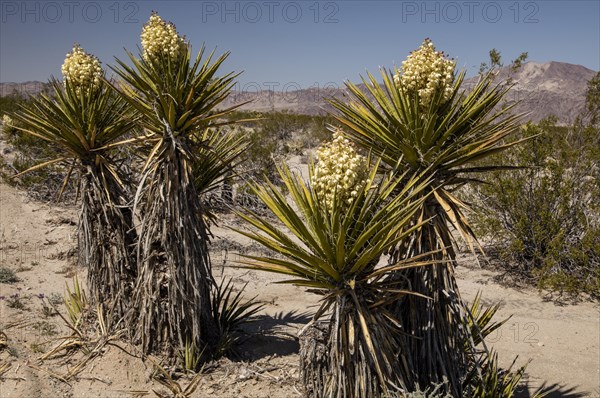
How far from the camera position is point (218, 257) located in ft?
29.0

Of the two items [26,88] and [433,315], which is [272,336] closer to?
[433,315]

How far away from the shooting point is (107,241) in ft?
16.1

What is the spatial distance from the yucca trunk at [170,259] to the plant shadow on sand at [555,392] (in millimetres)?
3306

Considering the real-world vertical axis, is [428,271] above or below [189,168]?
below

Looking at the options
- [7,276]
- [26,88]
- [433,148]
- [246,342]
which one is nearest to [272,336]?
[246,342]

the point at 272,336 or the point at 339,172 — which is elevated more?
the point at 339,172

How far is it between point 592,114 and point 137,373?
30.8 ft

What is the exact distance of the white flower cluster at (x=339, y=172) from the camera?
263 centimetres

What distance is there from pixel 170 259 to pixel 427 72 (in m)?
2.85

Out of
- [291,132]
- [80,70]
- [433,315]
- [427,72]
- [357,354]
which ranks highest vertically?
[291,132]

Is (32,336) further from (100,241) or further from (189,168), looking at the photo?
(189,168)

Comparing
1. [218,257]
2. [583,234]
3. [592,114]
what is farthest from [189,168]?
[592,114]

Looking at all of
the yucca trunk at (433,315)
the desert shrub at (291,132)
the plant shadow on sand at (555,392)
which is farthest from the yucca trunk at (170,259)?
the desert shrub at (291,132)

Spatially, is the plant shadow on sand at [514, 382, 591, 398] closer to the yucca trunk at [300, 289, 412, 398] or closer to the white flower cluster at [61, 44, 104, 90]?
the yucca trunk at [300, 289, 412, 398]
